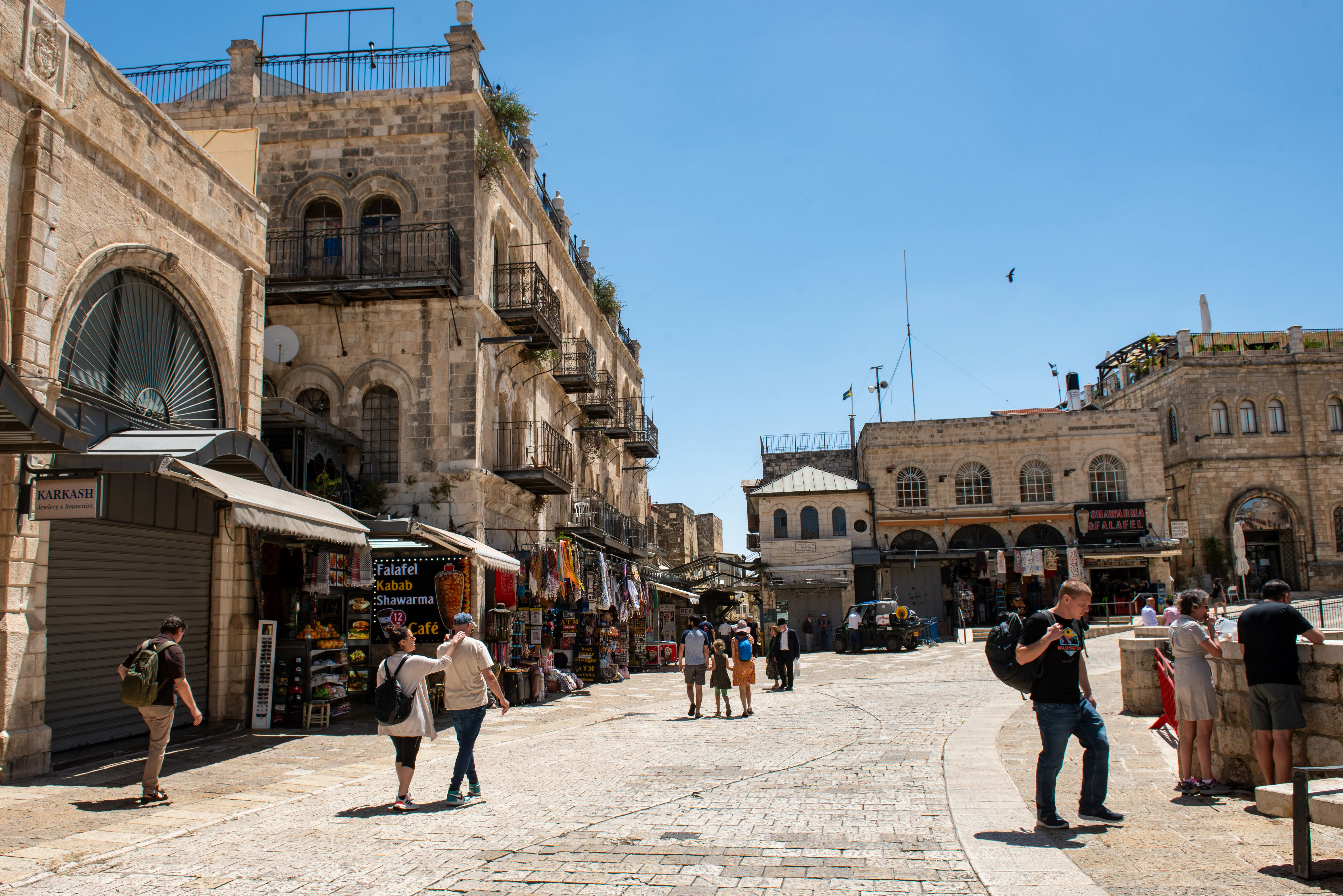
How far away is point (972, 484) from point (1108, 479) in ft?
17.7

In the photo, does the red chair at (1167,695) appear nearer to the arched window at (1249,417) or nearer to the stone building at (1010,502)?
the stone building at (1010,502)

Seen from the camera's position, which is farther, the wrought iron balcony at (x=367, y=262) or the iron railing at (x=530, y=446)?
the iron railing at (x=530, y=446)

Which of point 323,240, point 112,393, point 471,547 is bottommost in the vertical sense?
point 471,547

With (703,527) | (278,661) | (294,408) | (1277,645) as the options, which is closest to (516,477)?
(294,408)

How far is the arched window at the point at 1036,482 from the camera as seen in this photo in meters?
38.7

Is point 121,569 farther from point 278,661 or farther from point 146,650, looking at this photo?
point 146,650

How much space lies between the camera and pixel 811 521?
3825 centimetres

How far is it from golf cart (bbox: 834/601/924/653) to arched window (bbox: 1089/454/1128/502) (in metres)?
12.0

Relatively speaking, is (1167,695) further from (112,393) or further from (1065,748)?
(112,393)

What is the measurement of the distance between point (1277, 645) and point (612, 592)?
680 inches

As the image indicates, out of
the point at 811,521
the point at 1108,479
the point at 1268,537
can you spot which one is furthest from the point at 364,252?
the point at 1268,537

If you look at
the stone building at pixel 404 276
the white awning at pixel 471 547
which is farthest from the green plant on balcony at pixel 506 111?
the white awning at pixel 471 547

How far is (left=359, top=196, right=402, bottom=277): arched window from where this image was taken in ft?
59.3

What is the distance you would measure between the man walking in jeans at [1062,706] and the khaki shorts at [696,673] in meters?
8.77
